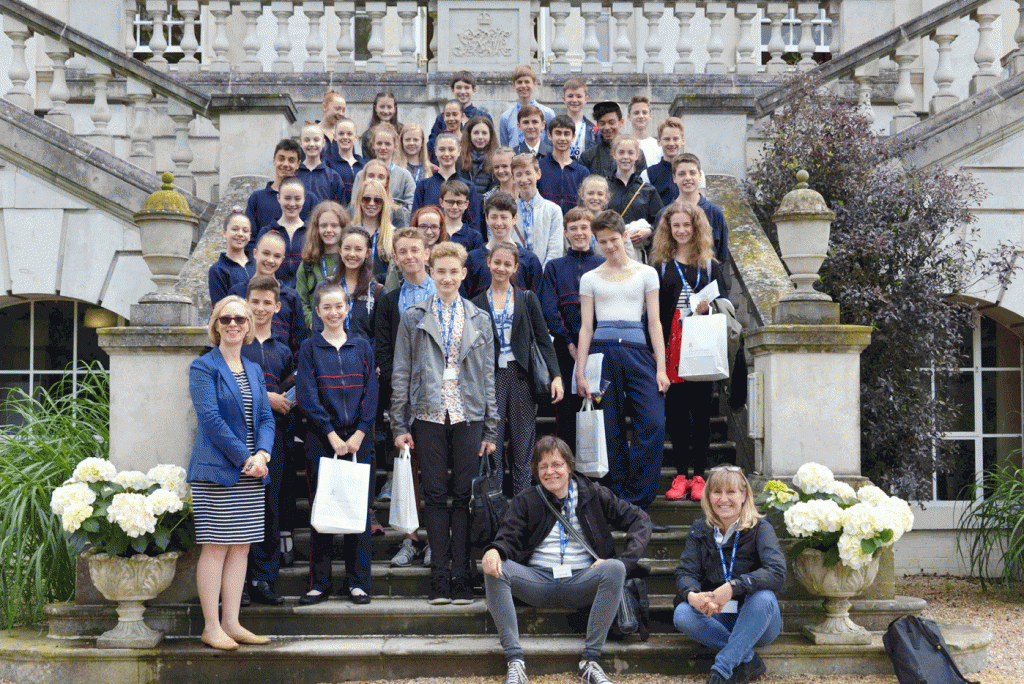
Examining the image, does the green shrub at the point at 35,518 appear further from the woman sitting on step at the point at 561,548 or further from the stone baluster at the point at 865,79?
the stone baluster at the point at 865,79

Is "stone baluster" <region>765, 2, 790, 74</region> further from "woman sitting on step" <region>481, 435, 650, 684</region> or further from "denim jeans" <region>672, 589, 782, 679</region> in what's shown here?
"denim jeans" <region>672, 589, 782, 679</region>

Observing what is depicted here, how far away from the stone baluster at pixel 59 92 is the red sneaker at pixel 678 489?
5616 millimetres

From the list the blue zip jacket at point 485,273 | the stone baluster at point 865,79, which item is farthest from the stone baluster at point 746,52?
the blue zip jacket at point 485,273

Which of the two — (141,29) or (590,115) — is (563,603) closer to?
(590,115)

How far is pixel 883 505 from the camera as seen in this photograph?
5.62m

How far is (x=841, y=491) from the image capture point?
578 centimetres

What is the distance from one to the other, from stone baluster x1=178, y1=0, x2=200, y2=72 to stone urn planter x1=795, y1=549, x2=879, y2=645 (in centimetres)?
730

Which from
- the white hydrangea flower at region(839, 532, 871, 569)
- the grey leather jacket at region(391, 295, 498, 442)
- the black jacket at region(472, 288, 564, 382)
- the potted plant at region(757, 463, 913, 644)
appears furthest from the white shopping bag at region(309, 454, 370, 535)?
the white hydrangea flower at region(839, 532, 871, 569)

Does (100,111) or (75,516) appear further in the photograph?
(100,111)

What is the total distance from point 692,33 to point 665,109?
3978 millimetres

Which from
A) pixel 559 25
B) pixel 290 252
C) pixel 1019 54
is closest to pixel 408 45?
pixel 559 25

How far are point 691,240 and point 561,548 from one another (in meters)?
2.08

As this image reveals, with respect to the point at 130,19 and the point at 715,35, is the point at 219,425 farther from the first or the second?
the point at 130,19

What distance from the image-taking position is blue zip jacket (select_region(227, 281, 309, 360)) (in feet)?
20.5
